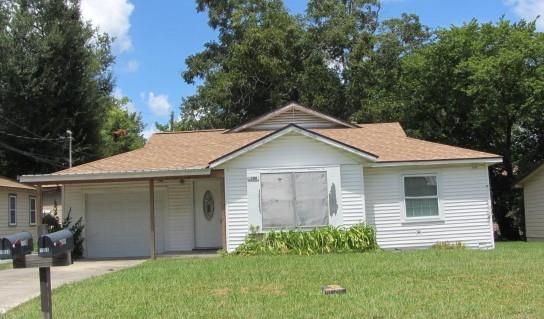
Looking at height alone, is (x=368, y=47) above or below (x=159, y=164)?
above

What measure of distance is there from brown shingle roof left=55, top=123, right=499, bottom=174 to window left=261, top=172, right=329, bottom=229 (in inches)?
78.5

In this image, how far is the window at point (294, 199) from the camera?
17625 mm

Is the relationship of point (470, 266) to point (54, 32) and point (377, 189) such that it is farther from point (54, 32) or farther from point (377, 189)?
point (54, 32)

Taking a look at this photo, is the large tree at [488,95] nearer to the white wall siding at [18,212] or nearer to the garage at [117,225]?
the garage at [117,225]

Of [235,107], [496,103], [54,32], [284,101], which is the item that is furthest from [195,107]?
[496,103]

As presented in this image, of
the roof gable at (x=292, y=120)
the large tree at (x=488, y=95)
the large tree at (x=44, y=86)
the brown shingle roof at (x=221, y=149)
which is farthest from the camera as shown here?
the large tree at (x=44, y=86)

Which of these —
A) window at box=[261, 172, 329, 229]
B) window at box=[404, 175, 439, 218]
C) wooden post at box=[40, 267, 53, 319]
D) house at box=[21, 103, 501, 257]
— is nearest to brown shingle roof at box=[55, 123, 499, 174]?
house at box=[21, 103, 501, 257]

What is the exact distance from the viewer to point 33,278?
13.8 metres

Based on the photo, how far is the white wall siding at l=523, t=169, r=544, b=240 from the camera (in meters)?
25.6

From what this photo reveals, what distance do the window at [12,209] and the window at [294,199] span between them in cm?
1443

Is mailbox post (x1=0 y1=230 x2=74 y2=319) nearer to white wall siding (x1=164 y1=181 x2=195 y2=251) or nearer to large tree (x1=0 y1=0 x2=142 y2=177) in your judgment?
white wall siding (x1=164 y1=181 x2=195 y2=251)

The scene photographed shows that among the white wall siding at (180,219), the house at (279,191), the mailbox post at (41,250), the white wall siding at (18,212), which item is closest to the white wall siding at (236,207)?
the house at (279,191)

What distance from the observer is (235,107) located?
1401 inches

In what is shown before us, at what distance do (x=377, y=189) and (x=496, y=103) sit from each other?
12525mm
